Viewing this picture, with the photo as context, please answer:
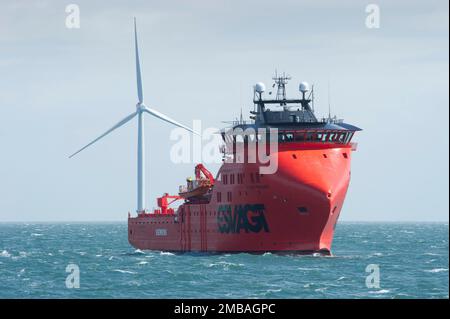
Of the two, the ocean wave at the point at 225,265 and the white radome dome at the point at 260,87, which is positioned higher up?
the white radome dome at the point at 260,87

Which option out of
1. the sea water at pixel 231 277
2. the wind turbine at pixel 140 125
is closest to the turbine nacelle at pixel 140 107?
the wind turbine at pixel 140 125

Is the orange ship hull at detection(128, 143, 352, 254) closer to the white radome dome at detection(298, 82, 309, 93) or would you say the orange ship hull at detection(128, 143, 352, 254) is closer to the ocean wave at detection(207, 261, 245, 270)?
the ocean wave at detection(207, 261, 245, 270)

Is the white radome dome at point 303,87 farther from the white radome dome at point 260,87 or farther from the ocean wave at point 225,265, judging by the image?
the ocean wave at point 225,265

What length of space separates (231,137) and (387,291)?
1052 inches

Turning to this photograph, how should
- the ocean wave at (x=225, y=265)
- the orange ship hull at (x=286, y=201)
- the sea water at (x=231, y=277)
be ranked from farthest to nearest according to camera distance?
1. the orange ship hull at (x=286, y=201)
2. the ocean wave at (x=225, y=265)
3. the sea water at (x=231, y=277)

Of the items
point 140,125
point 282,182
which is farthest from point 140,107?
point 282,182

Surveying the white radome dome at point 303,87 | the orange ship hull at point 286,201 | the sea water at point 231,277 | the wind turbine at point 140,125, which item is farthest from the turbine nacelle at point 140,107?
the white radome dome at point 303,87

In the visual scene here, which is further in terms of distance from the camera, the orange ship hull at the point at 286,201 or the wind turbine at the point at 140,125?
the wind turbine at the point at 140,125

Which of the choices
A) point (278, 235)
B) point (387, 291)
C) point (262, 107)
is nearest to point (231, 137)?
point (262, 107)

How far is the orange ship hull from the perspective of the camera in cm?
7700

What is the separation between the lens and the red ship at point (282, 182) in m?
77.2

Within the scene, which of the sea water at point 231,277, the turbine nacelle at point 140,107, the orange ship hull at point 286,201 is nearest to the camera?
the sea water at point 231,277

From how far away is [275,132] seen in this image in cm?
7825

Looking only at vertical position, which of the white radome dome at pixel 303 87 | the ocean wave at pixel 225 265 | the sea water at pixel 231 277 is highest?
the white radome dome at pixel 303 87
